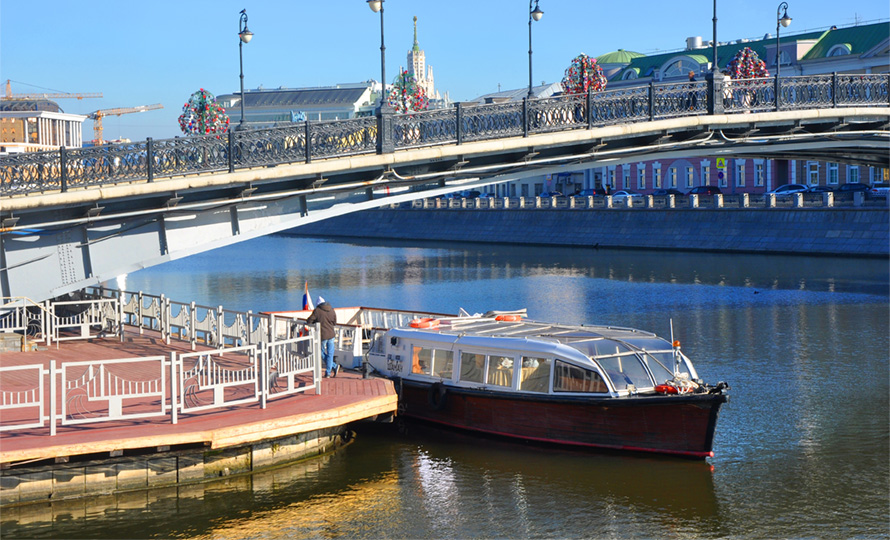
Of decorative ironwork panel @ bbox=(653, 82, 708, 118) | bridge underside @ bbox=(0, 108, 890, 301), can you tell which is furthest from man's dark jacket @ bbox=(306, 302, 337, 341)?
decorative ironwork panel @ bbox=(653, 82, 708, 118)

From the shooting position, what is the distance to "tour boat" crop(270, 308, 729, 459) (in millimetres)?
17375

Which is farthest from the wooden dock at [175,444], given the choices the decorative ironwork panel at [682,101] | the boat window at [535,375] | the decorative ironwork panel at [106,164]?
the decorative ironwork panel at [682,101]

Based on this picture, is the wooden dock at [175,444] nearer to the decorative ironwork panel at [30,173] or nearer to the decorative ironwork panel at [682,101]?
the decorative ironwork panel at [30,173]

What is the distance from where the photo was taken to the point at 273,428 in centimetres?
1614

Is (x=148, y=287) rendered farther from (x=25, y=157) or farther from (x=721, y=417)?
(x=721, y=417)

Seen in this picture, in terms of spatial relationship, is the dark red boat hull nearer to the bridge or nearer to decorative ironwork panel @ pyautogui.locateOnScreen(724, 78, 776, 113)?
the bridge

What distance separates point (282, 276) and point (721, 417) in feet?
122

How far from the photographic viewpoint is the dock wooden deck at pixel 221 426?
48.1ft

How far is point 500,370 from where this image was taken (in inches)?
746

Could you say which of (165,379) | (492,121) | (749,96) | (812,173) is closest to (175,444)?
(165,379)

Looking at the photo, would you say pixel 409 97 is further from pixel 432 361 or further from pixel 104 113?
pixel 104 113

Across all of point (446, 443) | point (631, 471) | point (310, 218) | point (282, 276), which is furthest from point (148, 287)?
point (631, 471)

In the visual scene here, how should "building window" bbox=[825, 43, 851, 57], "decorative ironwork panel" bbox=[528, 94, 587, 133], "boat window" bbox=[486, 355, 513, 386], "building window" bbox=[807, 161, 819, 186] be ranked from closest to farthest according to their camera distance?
"boat window" bbox=[486, 355, 513, 386], "decorative ironwork panel" bbox=[528, 94, 587, 133], "building window" bbox=[807, 161, 819, 186], "building window" bbox=[825, 43, 851, 57]

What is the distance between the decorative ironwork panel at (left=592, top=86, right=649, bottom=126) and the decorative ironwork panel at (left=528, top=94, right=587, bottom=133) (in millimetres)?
367
